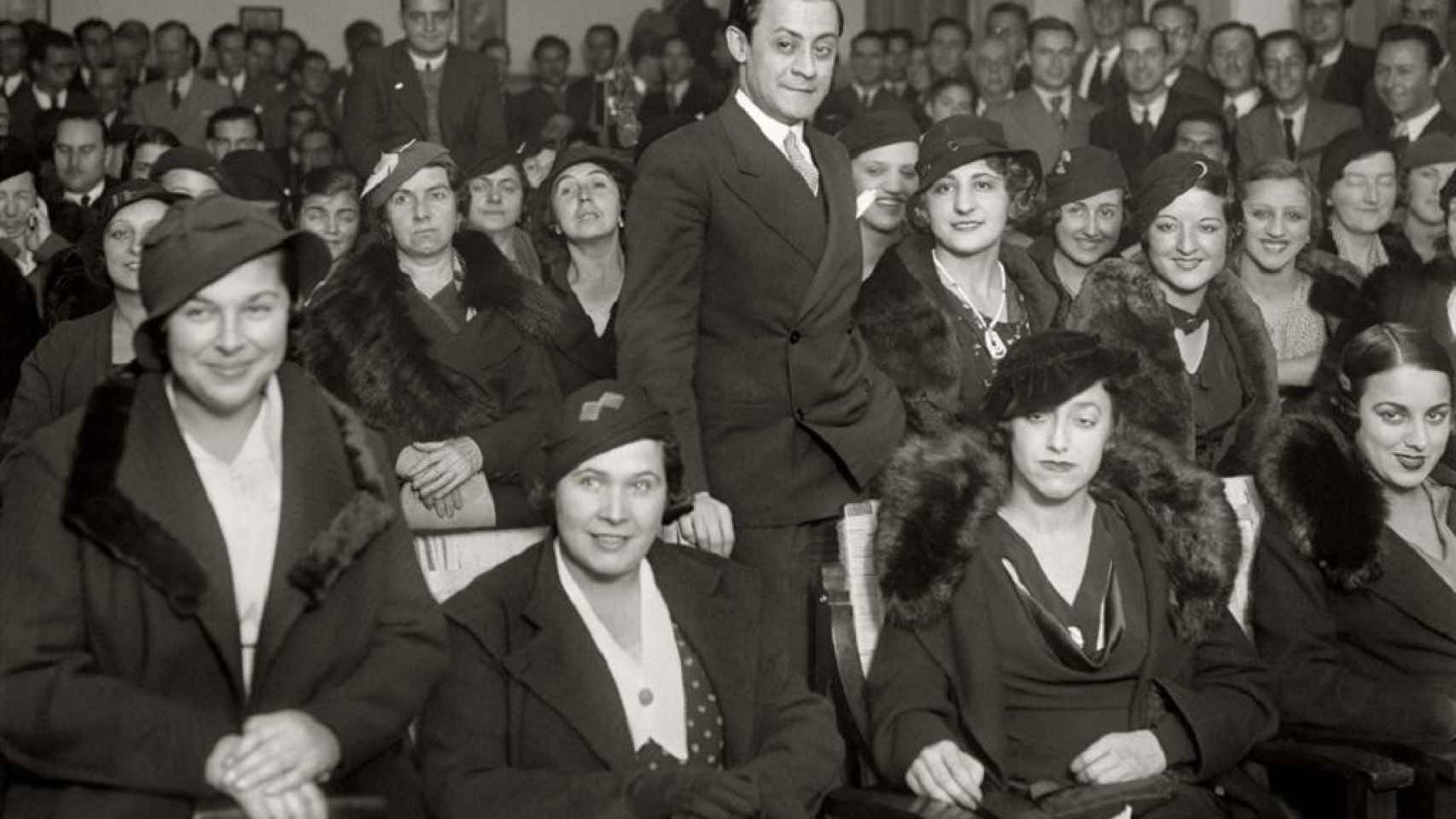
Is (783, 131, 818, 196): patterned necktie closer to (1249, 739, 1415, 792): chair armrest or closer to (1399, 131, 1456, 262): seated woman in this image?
(1249, 739, 1415, 792): chair armrest

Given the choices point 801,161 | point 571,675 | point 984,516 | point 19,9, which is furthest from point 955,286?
point 19,9

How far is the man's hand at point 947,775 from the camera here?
10.9 ft

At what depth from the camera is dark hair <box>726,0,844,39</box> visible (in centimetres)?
383

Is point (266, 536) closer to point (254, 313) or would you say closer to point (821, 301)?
point (254, 313)

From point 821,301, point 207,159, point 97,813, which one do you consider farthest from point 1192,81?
point 97,813

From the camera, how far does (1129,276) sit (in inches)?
186

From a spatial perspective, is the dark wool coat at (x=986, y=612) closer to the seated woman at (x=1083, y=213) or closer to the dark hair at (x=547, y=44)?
the seated woman at (x=1083, y=213)

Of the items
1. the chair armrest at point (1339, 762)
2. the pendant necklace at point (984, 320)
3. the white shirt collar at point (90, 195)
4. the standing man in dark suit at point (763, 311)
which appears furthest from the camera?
the white shirt collar at point (90, 195)

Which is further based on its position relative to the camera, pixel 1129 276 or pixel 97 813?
pixel 1129 276

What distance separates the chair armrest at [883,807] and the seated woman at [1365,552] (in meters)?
0.87

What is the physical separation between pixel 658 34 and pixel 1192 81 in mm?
3446

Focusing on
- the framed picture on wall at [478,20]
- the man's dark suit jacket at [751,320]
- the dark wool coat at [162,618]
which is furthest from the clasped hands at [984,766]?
the framed picture on wall at [478,20]

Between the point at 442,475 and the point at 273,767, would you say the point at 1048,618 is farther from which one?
the point at 442,475

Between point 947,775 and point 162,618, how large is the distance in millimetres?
1336
